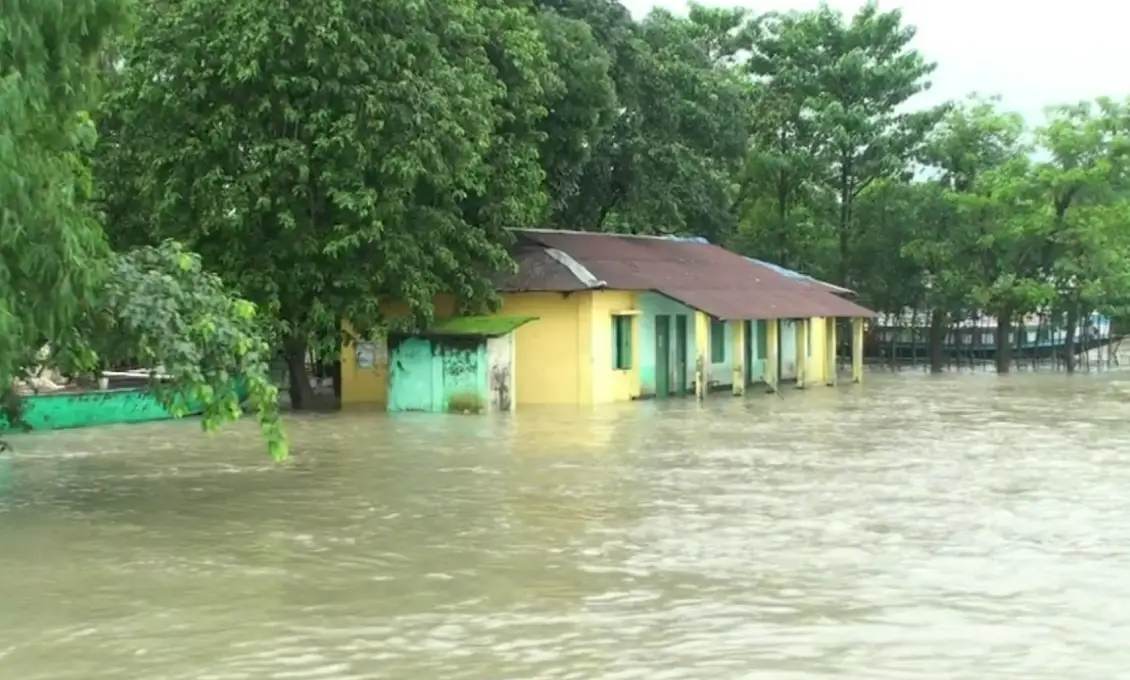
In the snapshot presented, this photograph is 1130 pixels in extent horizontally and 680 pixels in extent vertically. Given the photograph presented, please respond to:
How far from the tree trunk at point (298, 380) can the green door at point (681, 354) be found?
8.12 meters

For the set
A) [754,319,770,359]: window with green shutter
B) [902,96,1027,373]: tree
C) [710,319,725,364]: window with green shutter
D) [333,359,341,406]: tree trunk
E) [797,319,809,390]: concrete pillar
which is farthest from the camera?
[902,96,1027,373]: tree

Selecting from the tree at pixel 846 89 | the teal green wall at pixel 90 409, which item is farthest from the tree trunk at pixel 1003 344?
the teal green wall at pixel 90 409

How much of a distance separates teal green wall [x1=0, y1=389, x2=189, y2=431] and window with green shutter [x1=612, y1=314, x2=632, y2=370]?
9.00 m

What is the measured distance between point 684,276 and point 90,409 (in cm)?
1337

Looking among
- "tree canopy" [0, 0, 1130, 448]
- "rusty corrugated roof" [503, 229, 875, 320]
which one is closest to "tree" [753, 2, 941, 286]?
"tree canopy" [0, 0, 1130, 448]

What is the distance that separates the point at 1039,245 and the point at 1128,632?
3468cm

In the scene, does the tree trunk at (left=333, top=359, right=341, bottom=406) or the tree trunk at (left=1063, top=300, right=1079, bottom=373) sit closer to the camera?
the tree trunk at (left=333, top=359, right=341, bottom=406)

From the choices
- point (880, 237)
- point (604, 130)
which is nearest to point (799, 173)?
point (880, 237)

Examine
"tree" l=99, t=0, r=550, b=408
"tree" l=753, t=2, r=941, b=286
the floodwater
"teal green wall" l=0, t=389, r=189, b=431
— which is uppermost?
"tree" l=753, t=2, r=941, b=286

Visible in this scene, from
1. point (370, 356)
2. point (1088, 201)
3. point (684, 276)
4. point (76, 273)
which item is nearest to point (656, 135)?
point (684, 276)

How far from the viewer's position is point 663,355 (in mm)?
30594

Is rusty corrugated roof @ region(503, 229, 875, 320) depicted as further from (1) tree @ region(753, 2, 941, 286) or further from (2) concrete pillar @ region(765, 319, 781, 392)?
(1) tree @ region(753, 2, 941, 286)

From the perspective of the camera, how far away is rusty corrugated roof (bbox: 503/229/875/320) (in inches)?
1108

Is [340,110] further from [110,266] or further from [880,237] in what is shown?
[880,237]
